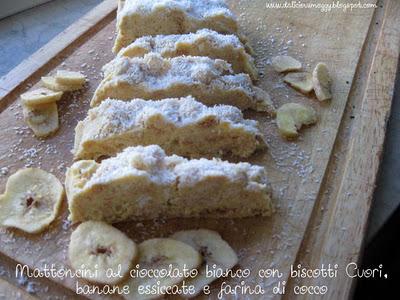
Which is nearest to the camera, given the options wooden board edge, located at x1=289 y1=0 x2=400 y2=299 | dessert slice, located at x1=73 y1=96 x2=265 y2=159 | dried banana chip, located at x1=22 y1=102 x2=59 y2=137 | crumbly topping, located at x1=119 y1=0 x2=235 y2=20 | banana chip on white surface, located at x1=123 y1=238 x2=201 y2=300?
banana chip on white surface, located at x1=123 y1=238 x2=201 y2=300

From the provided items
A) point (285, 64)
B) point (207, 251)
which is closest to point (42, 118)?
point (207, 251)

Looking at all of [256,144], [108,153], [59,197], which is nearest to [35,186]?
[59,197]

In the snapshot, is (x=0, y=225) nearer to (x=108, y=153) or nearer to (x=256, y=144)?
(x=108, y=153)

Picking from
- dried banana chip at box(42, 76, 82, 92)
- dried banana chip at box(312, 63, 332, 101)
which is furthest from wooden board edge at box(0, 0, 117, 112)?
dried banana chip at box(312, 63, 332, 101)

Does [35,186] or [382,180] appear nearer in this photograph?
[35,186]

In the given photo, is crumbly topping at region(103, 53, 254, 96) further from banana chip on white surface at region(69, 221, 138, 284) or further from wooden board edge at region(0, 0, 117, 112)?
banana chip on white surface at region(69, 221, 138, 284)
